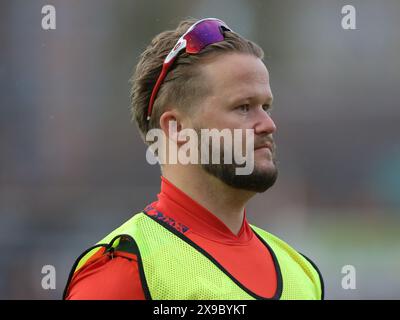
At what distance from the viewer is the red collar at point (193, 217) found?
1.78m

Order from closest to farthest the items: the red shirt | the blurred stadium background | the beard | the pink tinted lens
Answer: the red shirt → the beard → the pink tinted lens → the blurred stadium background

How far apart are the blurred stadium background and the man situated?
332 centimetres

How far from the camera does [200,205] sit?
5.87 ft

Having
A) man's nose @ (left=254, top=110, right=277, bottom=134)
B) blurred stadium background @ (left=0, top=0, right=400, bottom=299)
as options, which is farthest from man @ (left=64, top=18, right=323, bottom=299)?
blurred stadium background @ (left=0, top=0, right=400, bottom=299)

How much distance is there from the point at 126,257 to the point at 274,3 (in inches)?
205

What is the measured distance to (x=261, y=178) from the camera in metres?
1.73

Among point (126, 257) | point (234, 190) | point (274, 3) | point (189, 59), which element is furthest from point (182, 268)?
point (274, 3)

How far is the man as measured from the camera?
5.31ft

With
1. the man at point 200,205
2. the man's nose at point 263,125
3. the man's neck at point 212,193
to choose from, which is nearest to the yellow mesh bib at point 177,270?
the man at point 200,205

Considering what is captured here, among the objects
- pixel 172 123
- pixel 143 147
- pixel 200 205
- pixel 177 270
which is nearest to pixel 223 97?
pixel 172 123

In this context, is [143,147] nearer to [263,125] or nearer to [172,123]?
[172,123]

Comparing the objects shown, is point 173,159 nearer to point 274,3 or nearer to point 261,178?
point 261,178

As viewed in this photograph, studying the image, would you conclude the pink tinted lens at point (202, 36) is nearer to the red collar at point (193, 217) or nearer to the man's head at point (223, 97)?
the man's head at point (223, 97)

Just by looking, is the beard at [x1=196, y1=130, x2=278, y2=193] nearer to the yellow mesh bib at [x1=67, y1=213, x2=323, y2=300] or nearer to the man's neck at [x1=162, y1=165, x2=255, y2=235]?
the man's neck at [x1=162, y1=165, x2=255, y2=235]
